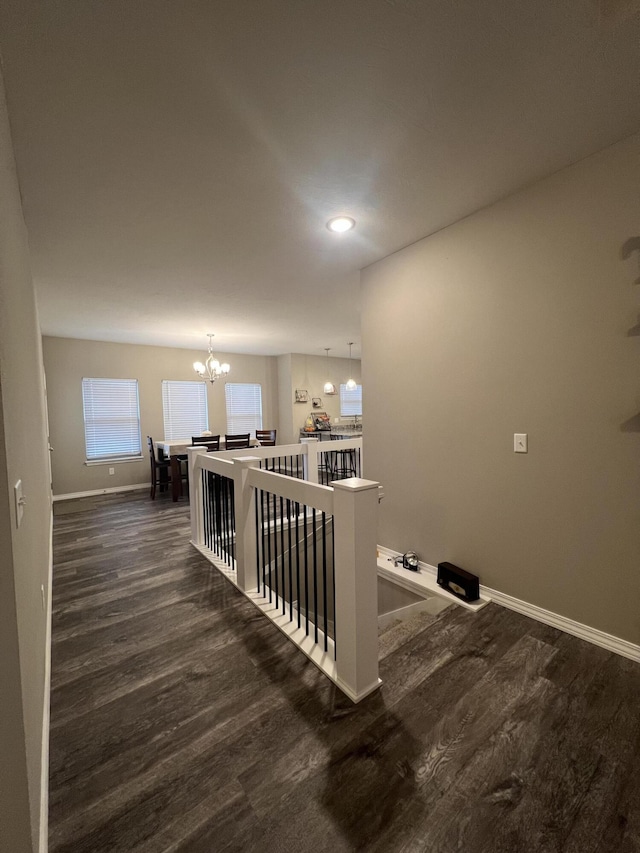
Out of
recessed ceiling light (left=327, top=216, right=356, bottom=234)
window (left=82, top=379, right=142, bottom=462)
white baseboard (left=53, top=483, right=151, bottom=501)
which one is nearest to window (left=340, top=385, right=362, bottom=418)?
window (left=82, top=379, right=142, bottom=462)

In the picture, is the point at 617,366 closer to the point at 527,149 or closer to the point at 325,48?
the point at 527,149

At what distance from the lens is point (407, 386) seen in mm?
2773

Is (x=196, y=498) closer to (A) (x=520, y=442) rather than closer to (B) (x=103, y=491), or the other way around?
(A) (x=520, y=442)

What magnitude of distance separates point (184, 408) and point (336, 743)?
6222mm

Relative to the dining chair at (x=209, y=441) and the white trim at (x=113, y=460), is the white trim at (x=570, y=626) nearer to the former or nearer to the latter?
the dining chair at (x=209, y=441)

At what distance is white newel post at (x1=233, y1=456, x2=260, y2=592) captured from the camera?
8.00 ft

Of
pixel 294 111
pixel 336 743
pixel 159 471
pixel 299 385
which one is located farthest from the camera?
pixel 299 385

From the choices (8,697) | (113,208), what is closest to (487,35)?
(113,208)

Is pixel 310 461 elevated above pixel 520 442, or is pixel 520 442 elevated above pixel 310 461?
pixel 520 442

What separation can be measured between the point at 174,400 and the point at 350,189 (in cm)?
551

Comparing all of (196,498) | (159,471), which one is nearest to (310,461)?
Result: (196,498)

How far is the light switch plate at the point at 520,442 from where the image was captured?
6.88 feet

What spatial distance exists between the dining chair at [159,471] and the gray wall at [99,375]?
0.68 meters

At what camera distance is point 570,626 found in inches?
76.0
